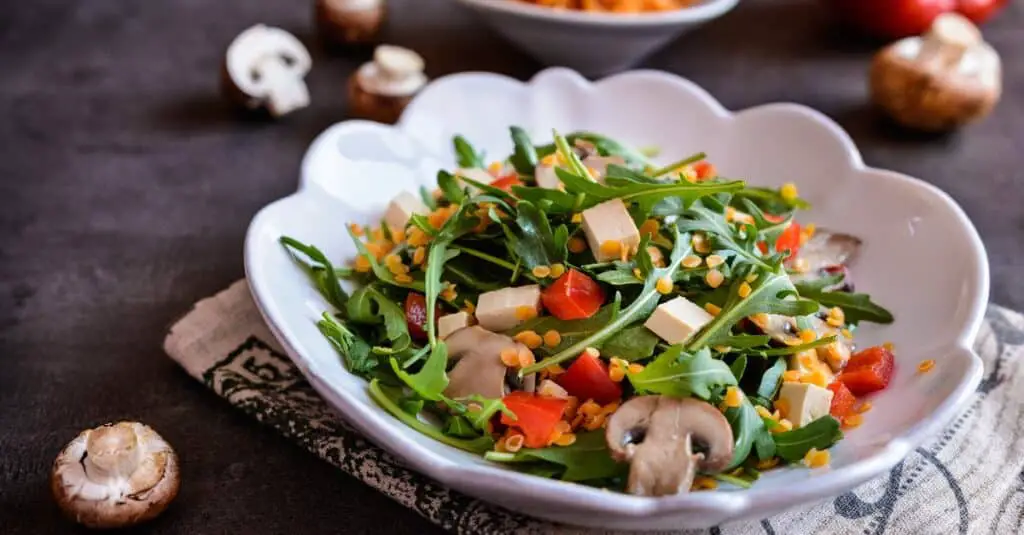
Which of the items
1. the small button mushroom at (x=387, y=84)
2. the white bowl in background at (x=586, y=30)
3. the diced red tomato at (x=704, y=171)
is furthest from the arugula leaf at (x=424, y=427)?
the white bowl in background at (x=586, y=30)

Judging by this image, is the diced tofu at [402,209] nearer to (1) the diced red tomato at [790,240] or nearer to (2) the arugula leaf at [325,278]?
(2) the arugula leaf at [325,278]

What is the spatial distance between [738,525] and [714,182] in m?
0.80

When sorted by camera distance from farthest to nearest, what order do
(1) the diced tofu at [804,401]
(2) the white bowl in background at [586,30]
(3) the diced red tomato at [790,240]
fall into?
1. (2) the white bowl in background at [586,30]
2. (3) the diced red tomato at [790,240]
3. (1) the diced tofu at [804,401]

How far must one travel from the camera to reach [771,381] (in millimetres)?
1917

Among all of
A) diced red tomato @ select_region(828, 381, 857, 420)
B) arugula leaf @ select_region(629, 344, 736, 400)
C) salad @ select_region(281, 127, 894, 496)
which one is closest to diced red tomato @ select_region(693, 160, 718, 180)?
salad @ select_region(281, 127, 894, 496)

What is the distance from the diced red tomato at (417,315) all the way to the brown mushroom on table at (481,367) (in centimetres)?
12

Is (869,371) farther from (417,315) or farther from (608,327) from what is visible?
(417,315)

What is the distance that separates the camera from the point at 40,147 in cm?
308

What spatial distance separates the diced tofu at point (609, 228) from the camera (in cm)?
204

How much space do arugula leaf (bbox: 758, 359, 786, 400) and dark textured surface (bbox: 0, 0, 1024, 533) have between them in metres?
0.73

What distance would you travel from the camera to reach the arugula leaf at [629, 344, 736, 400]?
5.66 feet

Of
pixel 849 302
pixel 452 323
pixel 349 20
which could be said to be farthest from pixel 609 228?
pixel 349 20

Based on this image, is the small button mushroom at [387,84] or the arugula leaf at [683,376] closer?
the arugula leaf at [683,376]

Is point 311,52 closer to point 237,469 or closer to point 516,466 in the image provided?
point 237,469
